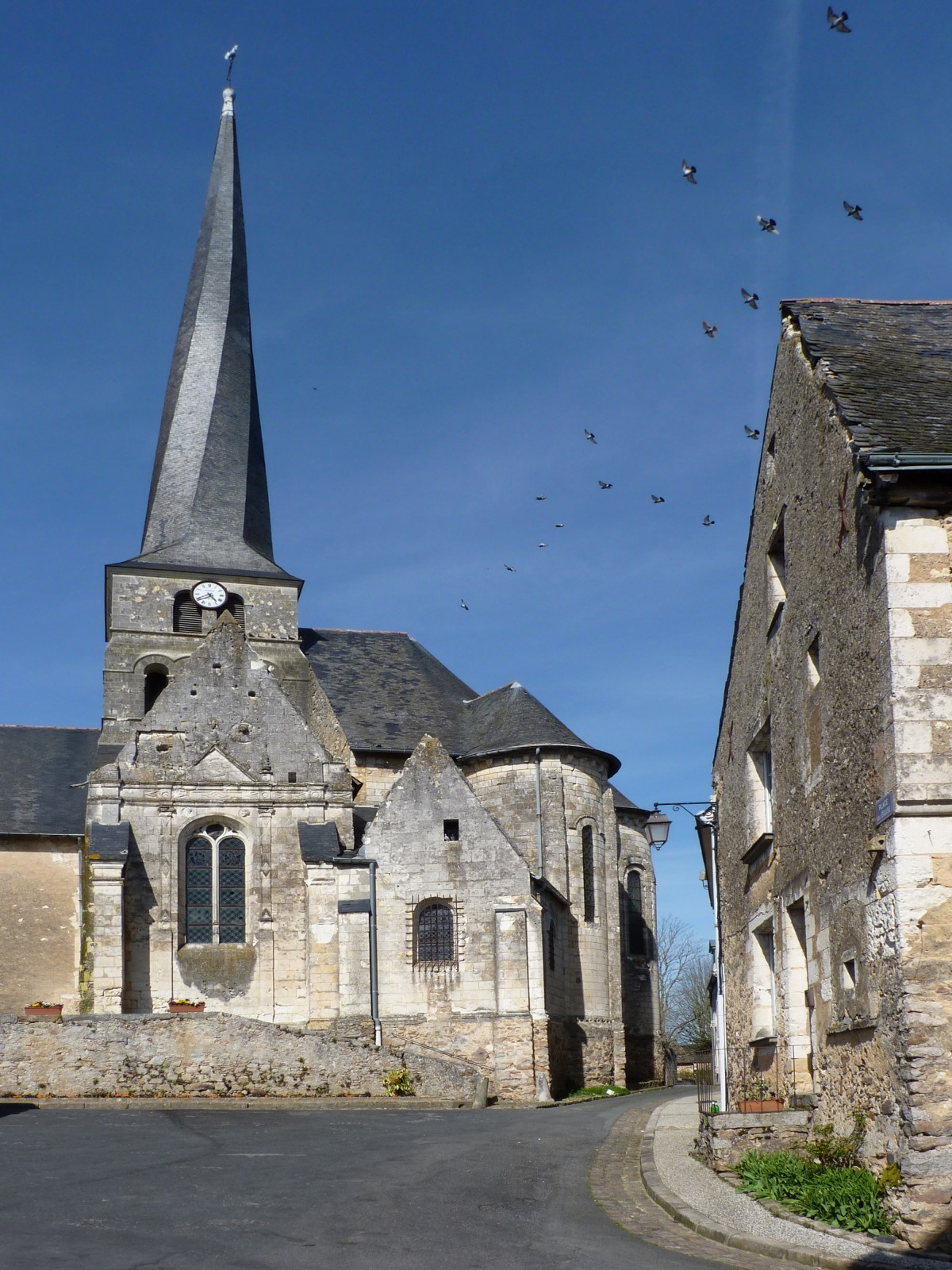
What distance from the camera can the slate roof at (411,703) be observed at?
31641 mm

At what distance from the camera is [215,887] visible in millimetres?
27656

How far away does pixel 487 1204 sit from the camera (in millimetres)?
10680

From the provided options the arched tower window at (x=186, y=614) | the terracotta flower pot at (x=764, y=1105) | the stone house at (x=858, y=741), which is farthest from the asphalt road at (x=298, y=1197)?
the arched tower window at (x=186, y=614)

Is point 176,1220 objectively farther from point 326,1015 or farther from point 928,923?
point 326,1015

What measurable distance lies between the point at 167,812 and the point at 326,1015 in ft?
17.4

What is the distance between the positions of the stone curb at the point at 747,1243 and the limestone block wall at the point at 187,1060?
32.5 ft

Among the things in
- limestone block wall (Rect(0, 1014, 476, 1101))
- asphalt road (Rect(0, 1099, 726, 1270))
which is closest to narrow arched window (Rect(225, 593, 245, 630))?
limestone block wall (Rect(0, 1014, 476, 1101))

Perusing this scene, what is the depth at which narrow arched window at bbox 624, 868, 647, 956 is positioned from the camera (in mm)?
34344

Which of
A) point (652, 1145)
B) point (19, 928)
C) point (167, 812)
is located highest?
point (167, 812)

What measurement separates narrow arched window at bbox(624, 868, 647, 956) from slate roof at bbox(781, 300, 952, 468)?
2341cm

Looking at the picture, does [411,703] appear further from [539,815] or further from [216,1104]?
[216,1104]

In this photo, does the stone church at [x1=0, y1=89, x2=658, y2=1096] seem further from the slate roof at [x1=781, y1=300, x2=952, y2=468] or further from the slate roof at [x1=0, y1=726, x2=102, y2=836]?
the slate roof at [x1=781, y1=300, x2=952, y2=468]

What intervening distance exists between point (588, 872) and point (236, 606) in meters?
11.4

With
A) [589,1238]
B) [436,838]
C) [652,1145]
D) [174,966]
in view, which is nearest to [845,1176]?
[589,1238]
